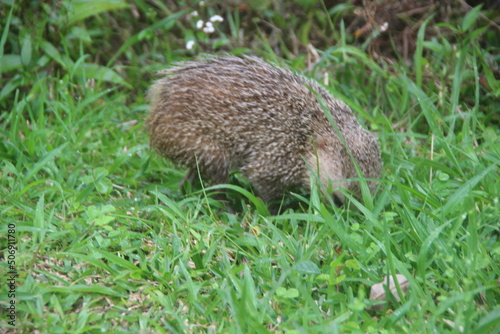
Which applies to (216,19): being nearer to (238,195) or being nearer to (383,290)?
(238,195)

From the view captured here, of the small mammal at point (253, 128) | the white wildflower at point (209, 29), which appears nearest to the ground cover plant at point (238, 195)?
the white wildflower at point (209, 29)

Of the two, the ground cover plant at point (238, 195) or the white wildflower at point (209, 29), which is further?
the white wildflower at point (209, 29)

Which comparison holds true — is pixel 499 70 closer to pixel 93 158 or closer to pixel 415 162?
pixel 415 162

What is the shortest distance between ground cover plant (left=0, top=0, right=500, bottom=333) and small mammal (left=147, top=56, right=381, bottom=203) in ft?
0.94

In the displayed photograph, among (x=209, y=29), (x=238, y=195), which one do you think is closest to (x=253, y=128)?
(x=238, y=195)

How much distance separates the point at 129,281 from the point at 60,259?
1.62 ft

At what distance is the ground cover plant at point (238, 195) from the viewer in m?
3.07

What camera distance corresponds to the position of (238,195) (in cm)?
476

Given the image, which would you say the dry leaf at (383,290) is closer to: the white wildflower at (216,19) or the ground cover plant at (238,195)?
the ground cover plant at (238,195)

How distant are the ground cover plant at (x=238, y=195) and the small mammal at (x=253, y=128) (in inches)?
11.3

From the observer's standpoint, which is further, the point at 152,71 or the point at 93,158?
the point at 152,71

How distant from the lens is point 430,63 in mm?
5707

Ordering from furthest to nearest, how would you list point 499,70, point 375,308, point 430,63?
1. point 430,63
2. point 499,70
3. point 375,308

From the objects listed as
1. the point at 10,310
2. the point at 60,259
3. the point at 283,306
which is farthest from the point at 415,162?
the point at 10,310
